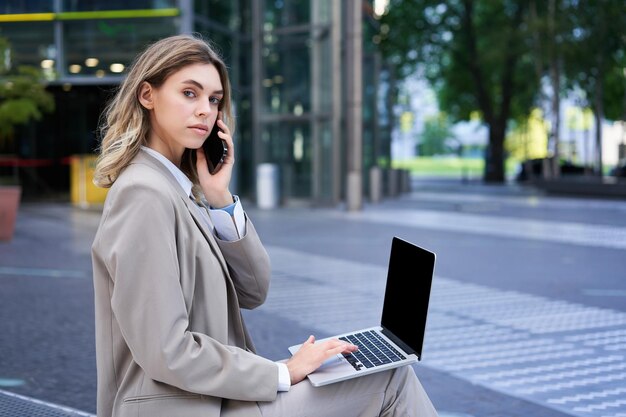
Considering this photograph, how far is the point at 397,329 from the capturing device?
8.66 ft

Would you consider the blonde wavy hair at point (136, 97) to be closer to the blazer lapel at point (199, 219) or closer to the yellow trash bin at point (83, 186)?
the blazer lapel at point (199, 219)

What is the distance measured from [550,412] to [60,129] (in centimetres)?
2202

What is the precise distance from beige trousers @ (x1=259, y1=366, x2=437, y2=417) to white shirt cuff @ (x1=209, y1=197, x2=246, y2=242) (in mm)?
519

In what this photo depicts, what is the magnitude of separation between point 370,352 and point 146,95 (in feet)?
3.48

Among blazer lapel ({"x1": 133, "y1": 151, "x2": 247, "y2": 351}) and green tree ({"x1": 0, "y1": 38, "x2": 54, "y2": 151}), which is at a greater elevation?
green tree ({"x1": 0, "y1": 38, "x2": 54, "y2": 151})

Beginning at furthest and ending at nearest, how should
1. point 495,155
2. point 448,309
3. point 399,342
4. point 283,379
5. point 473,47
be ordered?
point 495,155
point 473,47
point 448,309
point 399,342
point 283,379

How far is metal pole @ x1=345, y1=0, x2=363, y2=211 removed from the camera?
18.0m

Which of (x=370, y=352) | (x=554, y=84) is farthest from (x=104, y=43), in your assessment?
(x=370, y=352)

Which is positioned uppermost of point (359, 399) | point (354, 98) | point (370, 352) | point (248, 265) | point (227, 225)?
point (354, 98)

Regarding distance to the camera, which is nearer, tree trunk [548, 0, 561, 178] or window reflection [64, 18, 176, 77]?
window reflection [64, 18, 176, 77]

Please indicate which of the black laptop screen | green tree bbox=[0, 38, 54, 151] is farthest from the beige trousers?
green tree bbox=[0, 38, 54, 151]

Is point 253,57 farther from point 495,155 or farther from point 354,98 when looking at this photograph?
point 495,155

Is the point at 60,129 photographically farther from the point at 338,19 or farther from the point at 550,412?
the point at 550,412

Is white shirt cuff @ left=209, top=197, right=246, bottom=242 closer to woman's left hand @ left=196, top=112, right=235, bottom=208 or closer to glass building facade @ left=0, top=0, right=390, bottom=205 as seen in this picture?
woman's left hand @ left=196, top=112, right=235, bottom=208
